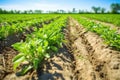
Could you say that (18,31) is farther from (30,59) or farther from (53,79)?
(53,79)

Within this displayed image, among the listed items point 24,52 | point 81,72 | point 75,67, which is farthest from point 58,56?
point 24,52

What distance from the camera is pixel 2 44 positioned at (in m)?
6.16

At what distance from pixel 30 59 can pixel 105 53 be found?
219 centimetres

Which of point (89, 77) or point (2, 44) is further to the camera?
point (2, 44)

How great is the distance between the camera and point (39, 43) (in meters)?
4.53

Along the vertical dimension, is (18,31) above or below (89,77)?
above

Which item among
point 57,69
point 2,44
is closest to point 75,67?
point 57,69

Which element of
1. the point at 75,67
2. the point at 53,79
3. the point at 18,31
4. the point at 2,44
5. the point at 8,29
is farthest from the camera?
the point at 18,31

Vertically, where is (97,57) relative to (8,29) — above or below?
below

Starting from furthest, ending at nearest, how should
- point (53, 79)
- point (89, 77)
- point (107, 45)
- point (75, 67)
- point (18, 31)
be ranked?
1. point (18, 31)
2. point (107, 45)
3. point (75, 67)
4. point (89, 77)
5. point (53, 79)

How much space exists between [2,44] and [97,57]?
3.14m

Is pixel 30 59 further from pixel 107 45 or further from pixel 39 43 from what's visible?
pixel 107 45

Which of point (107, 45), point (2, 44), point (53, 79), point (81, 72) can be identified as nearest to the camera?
point (53, 79)

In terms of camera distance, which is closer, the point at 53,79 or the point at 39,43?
the point at 53,79
